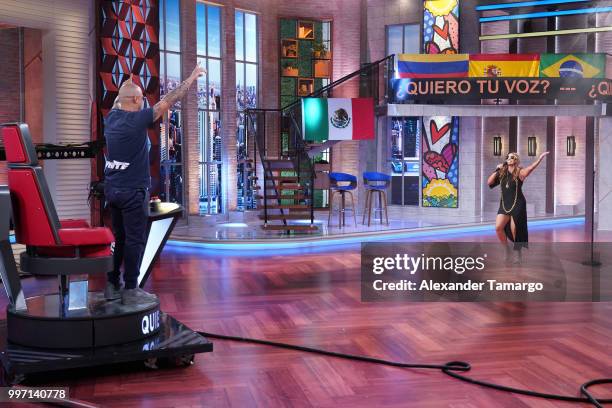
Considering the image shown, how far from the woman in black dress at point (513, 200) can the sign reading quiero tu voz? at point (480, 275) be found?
28cm

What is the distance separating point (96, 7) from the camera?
384 inches

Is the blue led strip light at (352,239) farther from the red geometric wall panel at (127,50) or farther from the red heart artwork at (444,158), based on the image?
the red heart artwork at (444,158)

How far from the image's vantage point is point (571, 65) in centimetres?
1241

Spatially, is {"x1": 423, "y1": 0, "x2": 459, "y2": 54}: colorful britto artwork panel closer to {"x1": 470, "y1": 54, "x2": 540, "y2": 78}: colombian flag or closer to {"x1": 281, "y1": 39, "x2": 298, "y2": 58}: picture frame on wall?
{"x1": 470, "y1": 54, "x2": 540, "y2": 78}: colombian flag

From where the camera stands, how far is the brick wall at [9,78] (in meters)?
8.04

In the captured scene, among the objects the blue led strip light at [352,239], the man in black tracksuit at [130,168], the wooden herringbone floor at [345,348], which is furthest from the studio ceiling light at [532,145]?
the man in black tracksuit at [130,168]

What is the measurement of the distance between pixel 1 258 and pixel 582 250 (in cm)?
750

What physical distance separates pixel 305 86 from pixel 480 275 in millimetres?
7967

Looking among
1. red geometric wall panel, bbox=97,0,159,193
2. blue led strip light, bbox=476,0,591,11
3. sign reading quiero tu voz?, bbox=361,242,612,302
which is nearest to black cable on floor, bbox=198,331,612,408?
sign reading quiero tu voz?, bbox=361,242,612,302

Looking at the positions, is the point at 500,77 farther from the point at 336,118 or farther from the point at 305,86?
the point at 305,86

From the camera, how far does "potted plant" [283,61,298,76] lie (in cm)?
1401

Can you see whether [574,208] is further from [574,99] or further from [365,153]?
[365,153]

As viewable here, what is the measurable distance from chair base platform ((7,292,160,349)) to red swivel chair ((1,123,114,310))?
243 millimetres

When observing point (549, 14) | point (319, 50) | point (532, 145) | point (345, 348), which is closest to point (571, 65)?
point (549, 14)
